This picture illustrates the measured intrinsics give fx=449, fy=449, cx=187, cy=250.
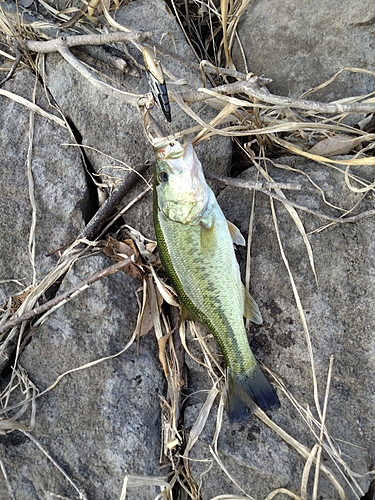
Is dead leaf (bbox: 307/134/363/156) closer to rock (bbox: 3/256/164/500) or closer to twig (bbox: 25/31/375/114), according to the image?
twig (bbox: 25/31/375/114)

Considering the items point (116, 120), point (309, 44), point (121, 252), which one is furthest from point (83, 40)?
point (309, 44)

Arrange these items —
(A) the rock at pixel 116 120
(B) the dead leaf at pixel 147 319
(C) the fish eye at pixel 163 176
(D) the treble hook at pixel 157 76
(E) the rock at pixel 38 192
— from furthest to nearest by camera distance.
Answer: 1. (A) the rock at pixel 116 120
2. (E) the rock at pixel 38 192
3. (B) the dead leaf at pixel 147 319
4. (C) the fish eye at pixel 163 176
5. (D) the treble hook at pixel 157 76

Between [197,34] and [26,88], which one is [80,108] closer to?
[26,88]

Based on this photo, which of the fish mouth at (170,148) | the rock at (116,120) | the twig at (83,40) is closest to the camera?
the fish mouth at (170,148)

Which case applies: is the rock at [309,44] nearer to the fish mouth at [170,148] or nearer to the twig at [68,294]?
the fish mouth at [170,148]

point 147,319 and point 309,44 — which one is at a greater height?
point 309,44

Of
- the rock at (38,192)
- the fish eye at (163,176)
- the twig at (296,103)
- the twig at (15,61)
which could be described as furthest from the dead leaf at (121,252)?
the twig at (15,61)

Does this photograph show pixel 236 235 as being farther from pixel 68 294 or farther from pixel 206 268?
pixel 68 294

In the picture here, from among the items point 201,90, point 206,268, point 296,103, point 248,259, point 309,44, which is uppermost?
point 201,90
